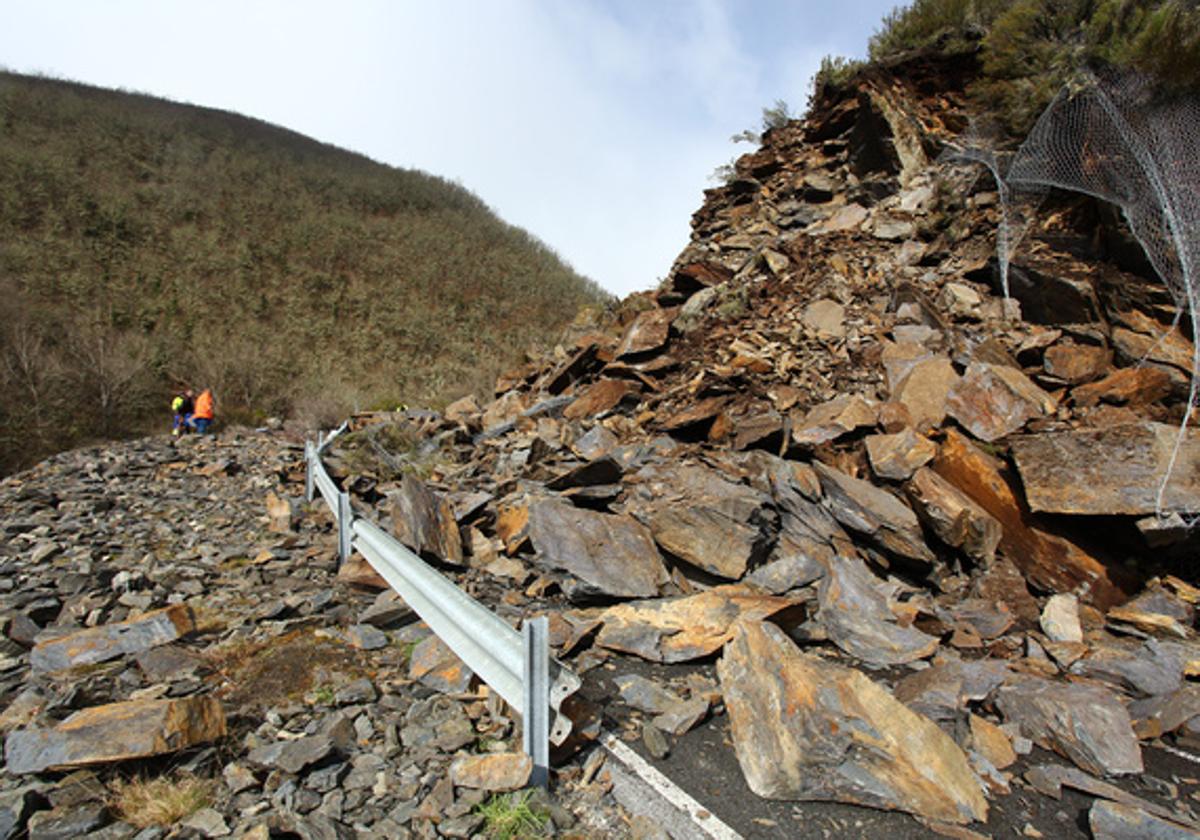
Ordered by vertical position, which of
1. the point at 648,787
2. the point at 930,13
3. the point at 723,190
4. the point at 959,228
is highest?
the point at 930,13

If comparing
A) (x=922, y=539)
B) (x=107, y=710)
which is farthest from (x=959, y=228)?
(x=107, y=710)

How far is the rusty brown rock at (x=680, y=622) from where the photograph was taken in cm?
304

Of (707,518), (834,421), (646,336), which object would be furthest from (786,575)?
(646,336)

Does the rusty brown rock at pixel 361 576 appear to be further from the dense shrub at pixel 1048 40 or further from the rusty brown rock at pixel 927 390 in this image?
the dense shrub at pixel 1048 40

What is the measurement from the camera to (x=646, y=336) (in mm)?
8539

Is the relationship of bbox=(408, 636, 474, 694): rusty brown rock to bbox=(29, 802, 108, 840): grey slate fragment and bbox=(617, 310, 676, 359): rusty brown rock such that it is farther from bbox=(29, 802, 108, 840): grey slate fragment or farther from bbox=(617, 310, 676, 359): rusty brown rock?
bbox=(617, 310, 676, 359): rusty brown rock

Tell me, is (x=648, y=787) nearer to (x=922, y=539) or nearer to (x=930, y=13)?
(x=922, y=539)

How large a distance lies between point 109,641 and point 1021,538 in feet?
20.0

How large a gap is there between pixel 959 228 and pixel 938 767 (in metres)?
7.82

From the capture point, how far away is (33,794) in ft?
5.63

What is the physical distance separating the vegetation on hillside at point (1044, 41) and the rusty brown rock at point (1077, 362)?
285 centimetres

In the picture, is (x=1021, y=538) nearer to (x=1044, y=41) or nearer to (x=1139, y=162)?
(x=1139, y=162)

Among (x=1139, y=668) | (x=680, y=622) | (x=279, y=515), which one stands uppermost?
(x=1139, y=668)

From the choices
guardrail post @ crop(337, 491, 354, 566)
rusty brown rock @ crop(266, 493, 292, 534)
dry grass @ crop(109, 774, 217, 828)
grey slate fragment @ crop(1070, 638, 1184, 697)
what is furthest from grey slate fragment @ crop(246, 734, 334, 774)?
grey slate fragment @ crop(1070, 638, 1184, 697)
